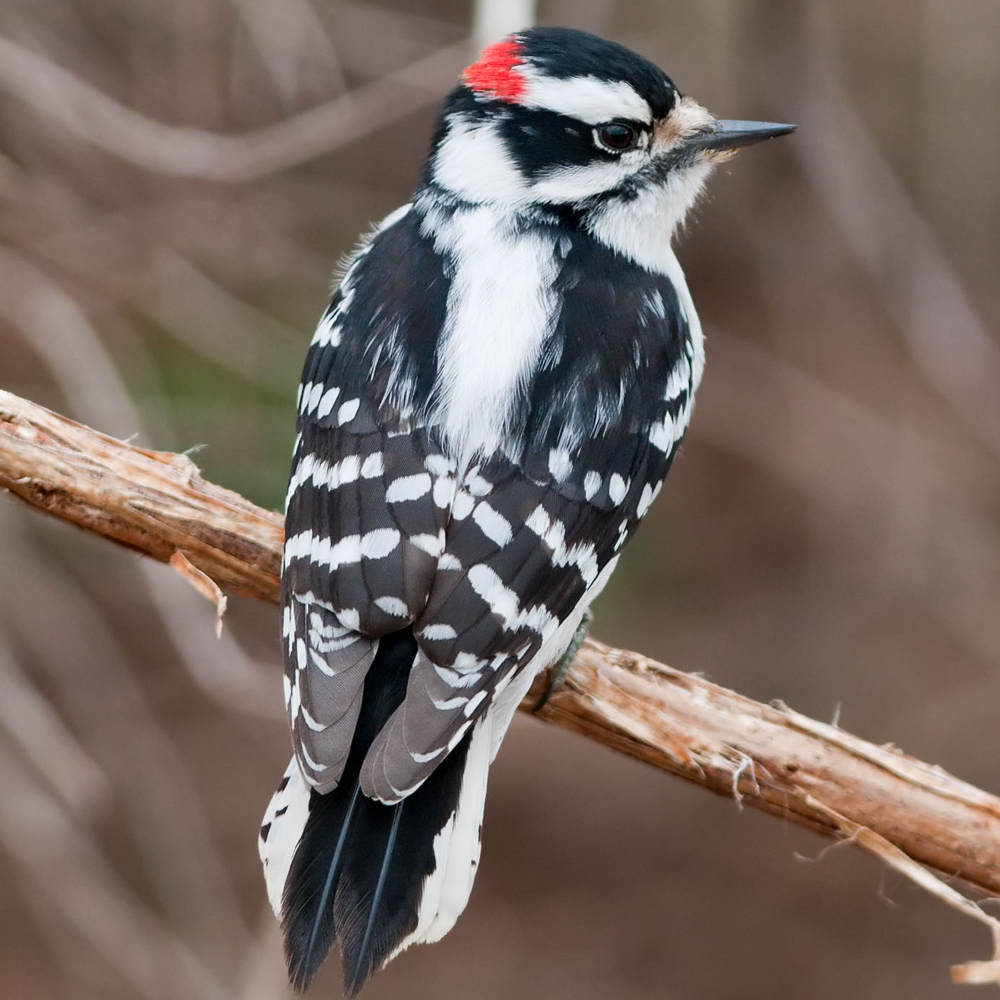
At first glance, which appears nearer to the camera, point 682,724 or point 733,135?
point 682,724

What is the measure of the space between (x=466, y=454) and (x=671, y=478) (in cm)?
457

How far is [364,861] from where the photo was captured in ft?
7.98

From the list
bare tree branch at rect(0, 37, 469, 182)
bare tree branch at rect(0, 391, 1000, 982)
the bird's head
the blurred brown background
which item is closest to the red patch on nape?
the bird's head

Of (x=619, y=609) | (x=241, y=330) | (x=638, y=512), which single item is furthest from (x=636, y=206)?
(x=619, y=609)

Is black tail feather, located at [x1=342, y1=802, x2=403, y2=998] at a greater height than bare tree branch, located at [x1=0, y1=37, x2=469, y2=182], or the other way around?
bare tree branch, located at [x1=0, y1=37, x2=469, y2=182]

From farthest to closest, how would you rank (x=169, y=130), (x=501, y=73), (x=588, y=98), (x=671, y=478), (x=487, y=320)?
(x=671, y=478)
(x=169, y=130)
(x=501, y=73)
(x=588, y=98)
(x=487, y=320)

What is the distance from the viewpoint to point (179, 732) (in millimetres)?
6648

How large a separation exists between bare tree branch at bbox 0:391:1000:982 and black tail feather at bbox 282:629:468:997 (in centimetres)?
49

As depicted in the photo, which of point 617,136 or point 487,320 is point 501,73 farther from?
point 487,320

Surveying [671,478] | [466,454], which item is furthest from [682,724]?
[671,478]

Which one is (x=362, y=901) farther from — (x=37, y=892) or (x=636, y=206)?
(x=37, y=892)

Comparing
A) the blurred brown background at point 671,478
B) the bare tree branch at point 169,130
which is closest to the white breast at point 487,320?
the bare tree branch at point 169,130

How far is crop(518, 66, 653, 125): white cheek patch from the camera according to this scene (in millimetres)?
3096

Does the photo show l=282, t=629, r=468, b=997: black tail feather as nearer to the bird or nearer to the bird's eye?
the bird
